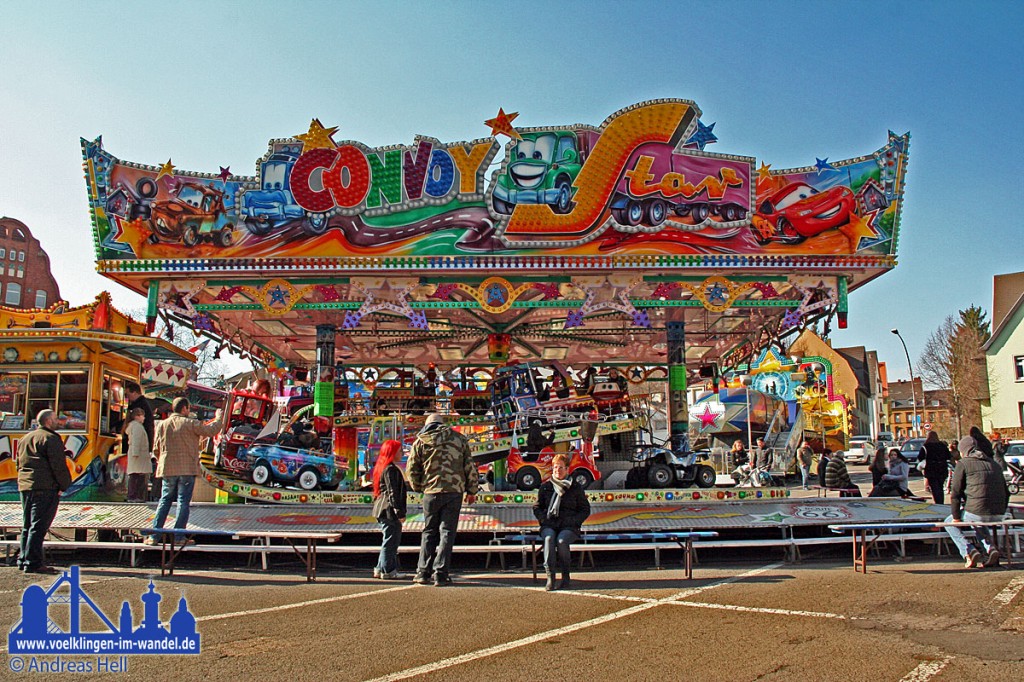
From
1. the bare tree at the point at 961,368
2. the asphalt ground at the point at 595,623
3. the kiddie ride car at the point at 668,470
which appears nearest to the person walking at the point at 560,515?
the asphalt ground at the point at 595,623

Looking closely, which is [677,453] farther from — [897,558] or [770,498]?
[897,558]

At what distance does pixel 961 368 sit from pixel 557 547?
169ft

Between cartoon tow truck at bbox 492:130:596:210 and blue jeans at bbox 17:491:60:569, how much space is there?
7.86 m

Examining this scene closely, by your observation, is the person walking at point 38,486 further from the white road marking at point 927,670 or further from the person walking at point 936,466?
the person walking at point 936,466

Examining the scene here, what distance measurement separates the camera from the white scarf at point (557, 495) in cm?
856

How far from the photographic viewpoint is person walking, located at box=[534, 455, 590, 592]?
8.39m

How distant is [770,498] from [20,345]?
476 inches

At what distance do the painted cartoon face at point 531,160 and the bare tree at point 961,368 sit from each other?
43.8 metres

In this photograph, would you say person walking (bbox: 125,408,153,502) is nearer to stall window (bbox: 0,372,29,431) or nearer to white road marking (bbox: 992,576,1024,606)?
stall window (bbox: 0,372,29,431)

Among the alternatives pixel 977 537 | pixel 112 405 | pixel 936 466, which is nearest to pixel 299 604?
pixel 112 405

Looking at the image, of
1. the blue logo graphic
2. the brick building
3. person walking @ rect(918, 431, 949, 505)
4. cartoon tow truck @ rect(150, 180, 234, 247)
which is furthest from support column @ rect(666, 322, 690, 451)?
the brick building

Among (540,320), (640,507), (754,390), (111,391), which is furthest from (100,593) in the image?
(754,390)

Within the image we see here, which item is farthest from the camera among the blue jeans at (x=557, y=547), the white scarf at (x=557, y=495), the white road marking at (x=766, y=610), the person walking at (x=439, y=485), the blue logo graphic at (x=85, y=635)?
the white scarf at (x=557, y=495)

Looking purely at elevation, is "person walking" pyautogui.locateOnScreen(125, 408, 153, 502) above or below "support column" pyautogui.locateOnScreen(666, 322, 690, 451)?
below
